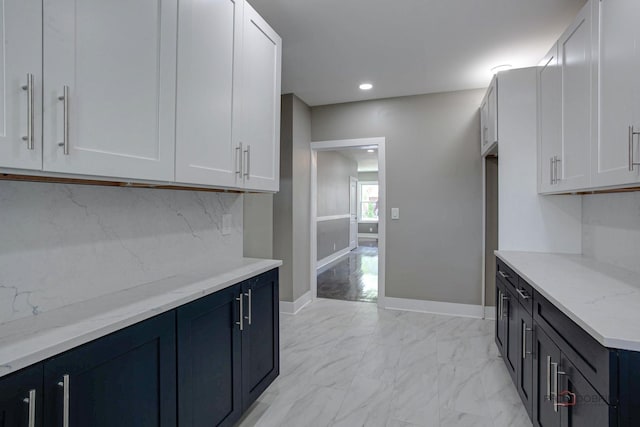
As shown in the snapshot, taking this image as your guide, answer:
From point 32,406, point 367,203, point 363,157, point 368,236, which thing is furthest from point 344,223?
point 32,406

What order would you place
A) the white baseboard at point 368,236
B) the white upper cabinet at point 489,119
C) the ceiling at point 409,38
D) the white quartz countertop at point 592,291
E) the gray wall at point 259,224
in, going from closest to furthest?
the white quartz countertop at point 592,291
the ceiling at point 409,38
the white upper cabinet at point 489,119
the gray wall at point 259,224
the white baseboard at point 368,236

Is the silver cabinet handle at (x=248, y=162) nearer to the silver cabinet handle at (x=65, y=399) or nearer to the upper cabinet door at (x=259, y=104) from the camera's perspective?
the upper cabinet door at (x=259, y=104)

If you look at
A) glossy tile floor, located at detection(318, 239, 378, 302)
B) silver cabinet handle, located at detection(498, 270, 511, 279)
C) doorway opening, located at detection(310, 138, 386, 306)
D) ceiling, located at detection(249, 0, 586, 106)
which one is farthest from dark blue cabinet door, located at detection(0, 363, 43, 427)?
glossy tile floor, located at detection(318, 239, 378, 302)

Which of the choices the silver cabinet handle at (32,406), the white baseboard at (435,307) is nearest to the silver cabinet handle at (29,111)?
the silver cabinet handle at (32,406)

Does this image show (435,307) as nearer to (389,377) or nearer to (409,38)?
(389,377)

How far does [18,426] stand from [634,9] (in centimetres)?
253

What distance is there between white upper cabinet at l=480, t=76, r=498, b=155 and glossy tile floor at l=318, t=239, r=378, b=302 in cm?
232

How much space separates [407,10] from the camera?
2.15 meters

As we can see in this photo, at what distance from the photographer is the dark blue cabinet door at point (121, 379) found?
891 mm

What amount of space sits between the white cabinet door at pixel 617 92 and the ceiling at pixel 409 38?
30.4 inches

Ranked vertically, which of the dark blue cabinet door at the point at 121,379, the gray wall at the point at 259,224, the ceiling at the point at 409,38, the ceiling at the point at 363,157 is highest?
the ceiling at the point at 363,157

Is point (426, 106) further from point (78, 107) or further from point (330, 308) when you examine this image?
point (78, 107)

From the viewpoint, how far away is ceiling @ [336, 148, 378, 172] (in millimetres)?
7376

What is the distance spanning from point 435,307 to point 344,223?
4.66 m
